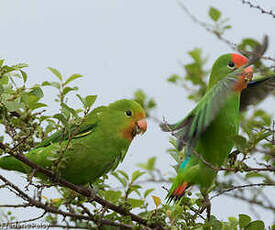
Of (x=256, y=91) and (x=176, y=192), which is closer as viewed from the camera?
(x=176, y=192)

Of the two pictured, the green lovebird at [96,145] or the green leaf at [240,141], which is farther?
the green lovebird at [96,145]

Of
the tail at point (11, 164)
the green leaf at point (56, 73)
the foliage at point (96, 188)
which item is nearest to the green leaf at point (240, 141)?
the foliage at point (96, 188)

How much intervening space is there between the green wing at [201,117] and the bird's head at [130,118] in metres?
0.67

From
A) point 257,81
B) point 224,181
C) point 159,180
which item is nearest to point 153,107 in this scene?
point 159,180

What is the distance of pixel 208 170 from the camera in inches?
70.1

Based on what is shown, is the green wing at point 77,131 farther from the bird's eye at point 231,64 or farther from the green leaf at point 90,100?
the bird's eye at point 231,64

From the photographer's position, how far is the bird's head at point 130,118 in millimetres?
2377

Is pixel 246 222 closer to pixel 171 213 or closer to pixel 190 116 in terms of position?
pixel 171 213

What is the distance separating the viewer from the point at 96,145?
2221mm

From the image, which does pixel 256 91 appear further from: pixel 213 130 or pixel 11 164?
pixel 11 164

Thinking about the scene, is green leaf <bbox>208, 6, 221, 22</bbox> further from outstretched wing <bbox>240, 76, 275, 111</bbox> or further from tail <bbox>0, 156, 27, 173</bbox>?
tail <bbox>0, 156, 27, 173</bbox>

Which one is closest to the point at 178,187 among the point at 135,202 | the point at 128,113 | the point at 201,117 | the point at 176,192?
the point at 176,192

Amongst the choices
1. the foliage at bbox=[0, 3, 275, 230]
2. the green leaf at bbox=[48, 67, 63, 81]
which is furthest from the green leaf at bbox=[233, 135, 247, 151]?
the green leaf at bbox=[48, 67, 63, 81]

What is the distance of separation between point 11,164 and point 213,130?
42.6 inches
